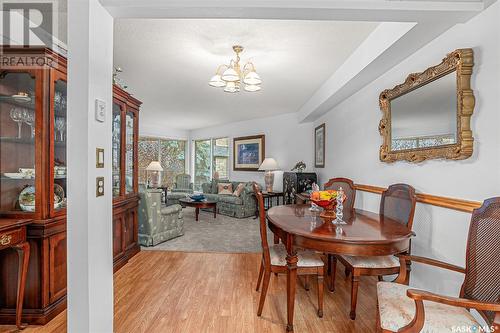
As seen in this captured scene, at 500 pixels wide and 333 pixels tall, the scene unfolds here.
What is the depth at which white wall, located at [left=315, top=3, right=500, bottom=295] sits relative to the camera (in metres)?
1.56

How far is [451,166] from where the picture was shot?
1.87 m

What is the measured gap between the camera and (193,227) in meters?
4.94

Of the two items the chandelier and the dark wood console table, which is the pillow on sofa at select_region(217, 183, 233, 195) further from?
the dark wood console table

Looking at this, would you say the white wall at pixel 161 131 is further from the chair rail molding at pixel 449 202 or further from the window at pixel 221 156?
the chair rail molding at pixel 449 202

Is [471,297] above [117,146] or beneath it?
beneath

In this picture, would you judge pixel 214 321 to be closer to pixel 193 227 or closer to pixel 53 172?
pixel 53 172

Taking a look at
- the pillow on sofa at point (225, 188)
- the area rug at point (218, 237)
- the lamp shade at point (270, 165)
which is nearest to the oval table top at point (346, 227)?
the area rug at point (218, 237)

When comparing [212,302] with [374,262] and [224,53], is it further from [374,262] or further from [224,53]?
[224,53]

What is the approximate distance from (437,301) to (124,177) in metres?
3.23

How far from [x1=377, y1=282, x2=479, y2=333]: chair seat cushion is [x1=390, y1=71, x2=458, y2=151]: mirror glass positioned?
3.71 ft

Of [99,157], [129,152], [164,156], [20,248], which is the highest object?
[164,156]

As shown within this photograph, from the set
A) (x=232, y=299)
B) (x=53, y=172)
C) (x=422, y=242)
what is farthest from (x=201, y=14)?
(x=422, y=242)

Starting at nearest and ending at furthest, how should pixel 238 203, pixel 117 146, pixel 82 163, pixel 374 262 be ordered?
1. pixel 82 163
2. pixel 374 262
3. pixel 117 146
4. pixel 238 203

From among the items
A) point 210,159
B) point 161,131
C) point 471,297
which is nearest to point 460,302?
point 471,297
